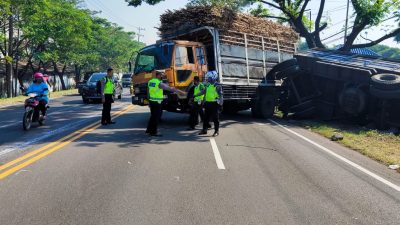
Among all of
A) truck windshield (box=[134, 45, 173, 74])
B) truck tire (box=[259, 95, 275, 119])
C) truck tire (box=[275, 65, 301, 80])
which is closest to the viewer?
truck windshield (box=[134, 45, 173, 74])

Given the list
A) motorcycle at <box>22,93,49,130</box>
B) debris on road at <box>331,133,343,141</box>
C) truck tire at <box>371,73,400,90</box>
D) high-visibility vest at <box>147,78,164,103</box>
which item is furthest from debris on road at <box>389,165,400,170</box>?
motorcycle at <box>22,93,49,130</box>

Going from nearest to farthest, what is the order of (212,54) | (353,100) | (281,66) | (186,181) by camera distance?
(186,181), (353,100), (212,54), (281,66)

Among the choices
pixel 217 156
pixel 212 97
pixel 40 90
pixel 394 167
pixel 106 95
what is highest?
pixel 40 90

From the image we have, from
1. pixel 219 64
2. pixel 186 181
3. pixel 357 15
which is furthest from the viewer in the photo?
pixel 357 15

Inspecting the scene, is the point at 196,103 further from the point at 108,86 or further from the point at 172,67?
the point at 108,86

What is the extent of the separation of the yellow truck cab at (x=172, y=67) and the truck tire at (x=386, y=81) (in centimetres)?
543

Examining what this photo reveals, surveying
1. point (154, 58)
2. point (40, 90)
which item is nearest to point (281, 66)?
point (154, 58)

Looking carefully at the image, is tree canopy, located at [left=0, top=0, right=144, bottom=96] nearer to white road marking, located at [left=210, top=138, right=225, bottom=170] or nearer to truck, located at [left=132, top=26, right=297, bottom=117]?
truck, located at [left=132, top=26, right=297, bottom=117]

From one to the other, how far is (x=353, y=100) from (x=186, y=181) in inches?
361

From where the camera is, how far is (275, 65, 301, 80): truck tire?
52.3 feet

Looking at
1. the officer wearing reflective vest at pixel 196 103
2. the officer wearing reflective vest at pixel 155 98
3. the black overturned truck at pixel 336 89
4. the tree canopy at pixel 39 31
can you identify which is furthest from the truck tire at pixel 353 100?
the tree canopy at pixel 39 31

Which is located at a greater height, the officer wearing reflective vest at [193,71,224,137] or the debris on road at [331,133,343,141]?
the officer wearing reflective vest at [193,71,224,137]

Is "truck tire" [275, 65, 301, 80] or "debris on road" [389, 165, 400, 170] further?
"truck tire" [275, 65, 301, 80]

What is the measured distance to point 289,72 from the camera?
52.7ft
